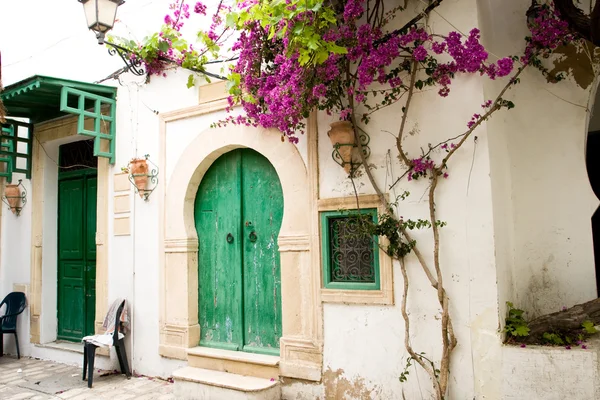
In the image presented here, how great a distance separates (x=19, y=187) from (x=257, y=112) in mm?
4529

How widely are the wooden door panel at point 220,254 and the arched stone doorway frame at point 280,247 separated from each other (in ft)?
0.28

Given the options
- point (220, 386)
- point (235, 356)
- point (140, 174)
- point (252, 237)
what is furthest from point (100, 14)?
point (220, 386)

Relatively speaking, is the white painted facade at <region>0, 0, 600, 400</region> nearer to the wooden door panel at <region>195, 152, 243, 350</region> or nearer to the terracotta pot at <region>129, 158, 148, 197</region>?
the wooden door panel at <region>195, 152, 243, 350</region>

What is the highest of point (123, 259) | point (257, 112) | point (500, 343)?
point (257, 112)

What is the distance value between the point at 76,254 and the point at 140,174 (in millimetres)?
1969

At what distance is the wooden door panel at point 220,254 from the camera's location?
495 cm

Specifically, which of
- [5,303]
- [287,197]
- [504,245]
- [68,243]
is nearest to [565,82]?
[504,245]

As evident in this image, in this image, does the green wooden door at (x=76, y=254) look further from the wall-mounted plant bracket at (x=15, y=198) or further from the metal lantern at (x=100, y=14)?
the metal lantern at (x=100, y=14)

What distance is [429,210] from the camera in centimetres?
374

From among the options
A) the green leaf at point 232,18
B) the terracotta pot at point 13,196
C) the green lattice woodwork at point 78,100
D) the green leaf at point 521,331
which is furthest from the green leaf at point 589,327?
the terracotta pot at point 13,196

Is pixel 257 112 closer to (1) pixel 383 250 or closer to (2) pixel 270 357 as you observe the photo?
(1) pixel 383 250

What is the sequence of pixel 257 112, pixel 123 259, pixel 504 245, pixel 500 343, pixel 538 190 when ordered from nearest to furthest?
pixel 500 343
pixel 504 245
pixel 538 190
pixel 257 112
pixel 123 259

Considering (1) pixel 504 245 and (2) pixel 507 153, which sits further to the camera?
(2) pixel 507 153

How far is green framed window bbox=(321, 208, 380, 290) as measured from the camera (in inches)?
156
